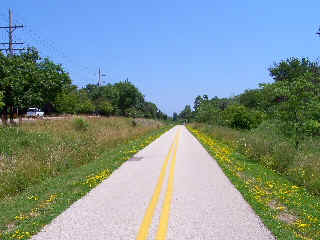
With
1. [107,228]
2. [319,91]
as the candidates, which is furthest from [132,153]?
[107,228]

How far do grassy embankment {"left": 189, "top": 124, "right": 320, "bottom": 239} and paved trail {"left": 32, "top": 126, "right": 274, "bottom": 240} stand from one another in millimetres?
320

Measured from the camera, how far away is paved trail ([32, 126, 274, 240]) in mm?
4791

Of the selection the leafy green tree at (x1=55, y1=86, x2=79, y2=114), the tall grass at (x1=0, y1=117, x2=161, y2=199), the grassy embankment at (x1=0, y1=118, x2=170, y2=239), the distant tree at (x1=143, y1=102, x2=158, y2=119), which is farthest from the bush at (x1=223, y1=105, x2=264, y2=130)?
the distant tree at (x1=143, y1=102, x2=158, y2=119)

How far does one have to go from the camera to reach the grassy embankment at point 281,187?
5.28 metres

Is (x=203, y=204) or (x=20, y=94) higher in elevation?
(x=20, y=94)

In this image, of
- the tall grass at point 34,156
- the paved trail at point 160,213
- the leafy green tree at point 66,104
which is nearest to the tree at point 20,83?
the tall grass at point 34,156

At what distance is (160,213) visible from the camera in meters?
5.86

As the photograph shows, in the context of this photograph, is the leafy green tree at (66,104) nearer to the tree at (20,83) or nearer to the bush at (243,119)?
the tree at (20,83)

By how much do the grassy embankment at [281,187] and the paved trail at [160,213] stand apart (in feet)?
1.05

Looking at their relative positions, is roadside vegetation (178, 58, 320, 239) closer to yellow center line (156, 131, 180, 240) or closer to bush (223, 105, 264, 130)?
yellow center line (156, 131, 180, 240)

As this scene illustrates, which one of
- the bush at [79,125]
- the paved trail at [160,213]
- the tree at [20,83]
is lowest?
the paved trail at [160,213]

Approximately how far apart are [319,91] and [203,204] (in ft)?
33.1

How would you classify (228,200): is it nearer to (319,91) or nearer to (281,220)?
(281,220)

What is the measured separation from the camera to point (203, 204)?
259 inches
